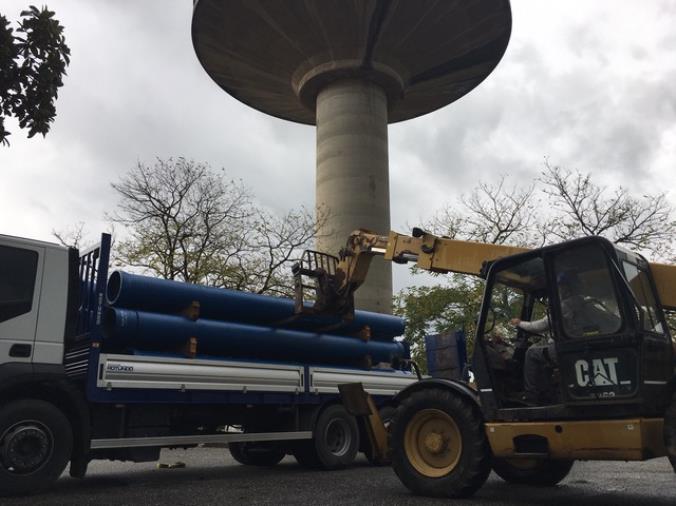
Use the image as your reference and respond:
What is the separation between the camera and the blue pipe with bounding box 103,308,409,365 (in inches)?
315

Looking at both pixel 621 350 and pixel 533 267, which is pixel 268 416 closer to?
pixel 533 267

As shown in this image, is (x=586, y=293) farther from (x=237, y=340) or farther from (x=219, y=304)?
(x=219, y=304)

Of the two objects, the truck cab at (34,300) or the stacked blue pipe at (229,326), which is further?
the stacked blue pipe at (229,326)

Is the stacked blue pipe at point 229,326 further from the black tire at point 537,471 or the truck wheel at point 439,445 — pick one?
the black tire at point 537,471

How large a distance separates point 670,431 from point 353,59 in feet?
86.8

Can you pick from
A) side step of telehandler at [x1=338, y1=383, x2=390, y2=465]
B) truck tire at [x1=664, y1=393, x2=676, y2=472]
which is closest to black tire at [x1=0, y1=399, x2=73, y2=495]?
side step of telehandler at [x1=338, y1=383, x2=390, y2=465]

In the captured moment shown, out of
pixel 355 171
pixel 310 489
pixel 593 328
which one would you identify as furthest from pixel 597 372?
pixel 355 171

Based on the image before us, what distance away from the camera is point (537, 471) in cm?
796

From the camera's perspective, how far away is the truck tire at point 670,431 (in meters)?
5.35

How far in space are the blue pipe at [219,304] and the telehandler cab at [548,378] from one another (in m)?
2.96

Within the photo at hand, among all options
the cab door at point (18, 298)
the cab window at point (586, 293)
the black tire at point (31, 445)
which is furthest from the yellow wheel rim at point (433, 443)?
the cab door at point (18, 298)

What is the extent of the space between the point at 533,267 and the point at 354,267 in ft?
12.3

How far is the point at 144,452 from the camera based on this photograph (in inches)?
309

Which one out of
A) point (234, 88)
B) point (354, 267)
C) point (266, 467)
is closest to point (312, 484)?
point (266, 467)
